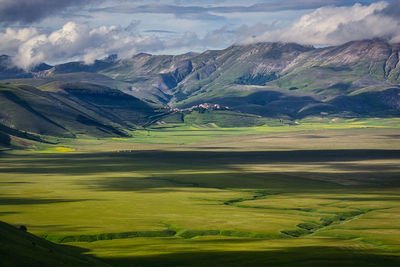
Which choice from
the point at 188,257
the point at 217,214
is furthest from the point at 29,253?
Result: the point at 217,214

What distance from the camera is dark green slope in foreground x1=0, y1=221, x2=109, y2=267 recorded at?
51469mm

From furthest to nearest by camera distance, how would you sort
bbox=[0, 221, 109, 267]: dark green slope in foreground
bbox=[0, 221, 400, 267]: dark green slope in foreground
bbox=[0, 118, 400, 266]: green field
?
bbox=[0, 118, 400, 266]: green field < bbox=[0, 221, 400, 267]: dark green slope in foreground < bbox=[0, 221, 109, 267]: dark green slope in foreground

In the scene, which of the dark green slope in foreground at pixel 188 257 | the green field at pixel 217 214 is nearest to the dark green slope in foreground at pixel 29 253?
the dark green slope in foreground at pixel 188 257

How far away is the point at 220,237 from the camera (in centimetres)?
9162

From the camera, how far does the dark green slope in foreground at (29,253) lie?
169 ft

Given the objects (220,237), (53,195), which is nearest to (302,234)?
(220,237)

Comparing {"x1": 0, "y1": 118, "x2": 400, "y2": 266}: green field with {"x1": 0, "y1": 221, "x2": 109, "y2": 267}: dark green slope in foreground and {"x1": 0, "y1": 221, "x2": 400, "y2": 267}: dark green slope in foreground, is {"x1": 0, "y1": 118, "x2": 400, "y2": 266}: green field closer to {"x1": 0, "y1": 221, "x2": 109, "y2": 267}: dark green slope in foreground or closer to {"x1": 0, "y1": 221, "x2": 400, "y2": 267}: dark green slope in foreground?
{"x1": 0, "y1": 221, "x2": 400, "y2": 267}: dark green slope in foreground

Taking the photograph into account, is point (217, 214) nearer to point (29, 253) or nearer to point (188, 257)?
point (188, 257)

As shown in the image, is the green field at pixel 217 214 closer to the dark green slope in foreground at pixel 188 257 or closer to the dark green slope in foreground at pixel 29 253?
the dark green slope in foreground at pixel 188 257

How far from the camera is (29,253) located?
55.1 m

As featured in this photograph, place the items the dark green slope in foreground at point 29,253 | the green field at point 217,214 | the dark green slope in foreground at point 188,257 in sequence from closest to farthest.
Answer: the dark green slope in foreground at point 29,253 < the dark green slope in foreground at point 188,257 < the green field at point 217,214

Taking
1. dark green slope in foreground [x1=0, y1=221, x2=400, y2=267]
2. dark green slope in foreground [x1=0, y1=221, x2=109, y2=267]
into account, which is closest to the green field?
dark green slope in foreground [x1=0, y1=221, x2=400, y2=267]

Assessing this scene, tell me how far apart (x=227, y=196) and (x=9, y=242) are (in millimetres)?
89260

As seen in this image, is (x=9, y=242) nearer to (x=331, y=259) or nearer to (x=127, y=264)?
(x=127, y=264)
